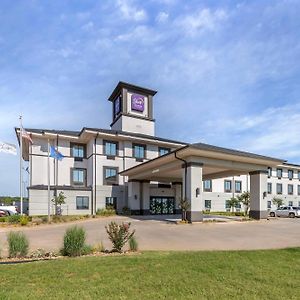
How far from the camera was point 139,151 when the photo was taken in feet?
118

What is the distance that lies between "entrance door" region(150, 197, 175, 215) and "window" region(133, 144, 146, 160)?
4.98 metres

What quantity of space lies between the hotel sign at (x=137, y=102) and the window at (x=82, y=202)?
13.6 m

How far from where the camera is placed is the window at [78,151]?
115ft

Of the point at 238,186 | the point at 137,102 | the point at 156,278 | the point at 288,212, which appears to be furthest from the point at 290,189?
the point at 156,278

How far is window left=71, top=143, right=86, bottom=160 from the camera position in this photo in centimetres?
3500

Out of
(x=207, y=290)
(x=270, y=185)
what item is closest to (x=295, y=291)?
(x=207, y=290)

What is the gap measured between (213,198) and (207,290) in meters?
36.0

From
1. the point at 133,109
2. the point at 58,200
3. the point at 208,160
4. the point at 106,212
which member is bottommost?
the point at 106,212

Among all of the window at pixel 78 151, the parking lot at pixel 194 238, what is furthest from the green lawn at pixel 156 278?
the window at pixel 78 151

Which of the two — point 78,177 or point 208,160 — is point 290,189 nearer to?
point 208,160

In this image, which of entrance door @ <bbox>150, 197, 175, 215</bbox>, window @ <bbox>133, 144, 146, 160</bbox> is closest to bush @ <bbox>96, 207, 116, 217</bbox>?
entrance door @ <bbox>150, 197, 175, 215</bbox>

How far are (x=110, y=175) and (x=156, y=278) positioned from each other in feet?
92.3

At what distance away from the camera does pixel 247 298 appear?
16.8 ft

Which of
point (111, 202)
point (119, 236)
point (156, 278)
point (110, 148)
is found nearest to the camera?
point (156, 278)
